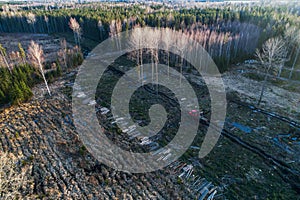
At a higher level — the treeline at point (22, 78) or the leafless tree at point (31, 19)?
the leafless tree at point (31, 19)

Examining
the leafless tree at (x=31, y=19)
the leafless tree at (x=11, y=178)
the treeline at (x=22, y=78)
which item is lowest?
the leafless tree at (x=11, y=178)

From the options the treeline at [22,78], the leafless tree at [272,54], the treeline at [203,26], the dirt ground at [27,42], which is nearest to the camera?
the leafless tree at [272,54]

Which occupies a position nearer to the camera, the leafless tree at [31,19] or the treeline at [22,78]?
the treeline at [22,78]

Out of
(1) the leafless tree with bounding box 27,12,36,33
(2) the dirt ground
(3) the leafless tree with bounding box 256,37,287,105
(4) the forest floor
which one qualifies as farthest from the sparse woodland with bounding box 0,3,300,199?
(2) the dirt ground

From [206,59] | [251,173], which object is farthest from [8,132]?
[206,59]

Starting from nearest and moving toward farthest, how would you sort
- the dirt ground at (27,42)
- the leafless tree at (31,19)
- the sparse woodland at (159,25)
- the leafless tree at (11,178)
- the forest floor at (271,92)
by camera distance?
the leafless tree at (11,178)
the forest floor at (271,92)
the sparse woodland at (159,25)
the dirt ground at (27,42)
the leafless tree at (31,19)

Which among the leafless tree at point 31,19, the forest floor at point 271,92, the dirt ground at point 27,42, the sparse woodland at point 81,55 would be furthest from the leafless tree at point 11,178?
the leafless tree at point 31,19

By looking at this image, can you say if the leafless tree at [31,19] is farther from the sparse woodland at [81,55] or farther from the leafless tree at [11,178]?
the leafless tree at [11,178]

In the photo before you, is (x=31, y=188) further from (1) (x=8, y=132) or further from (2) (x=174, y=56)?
(2) (x=174, y=56)

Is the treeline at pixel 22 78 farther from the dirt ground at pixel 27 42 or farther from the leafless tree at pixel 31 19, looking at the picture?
the leafless tree at pixel 31 19
